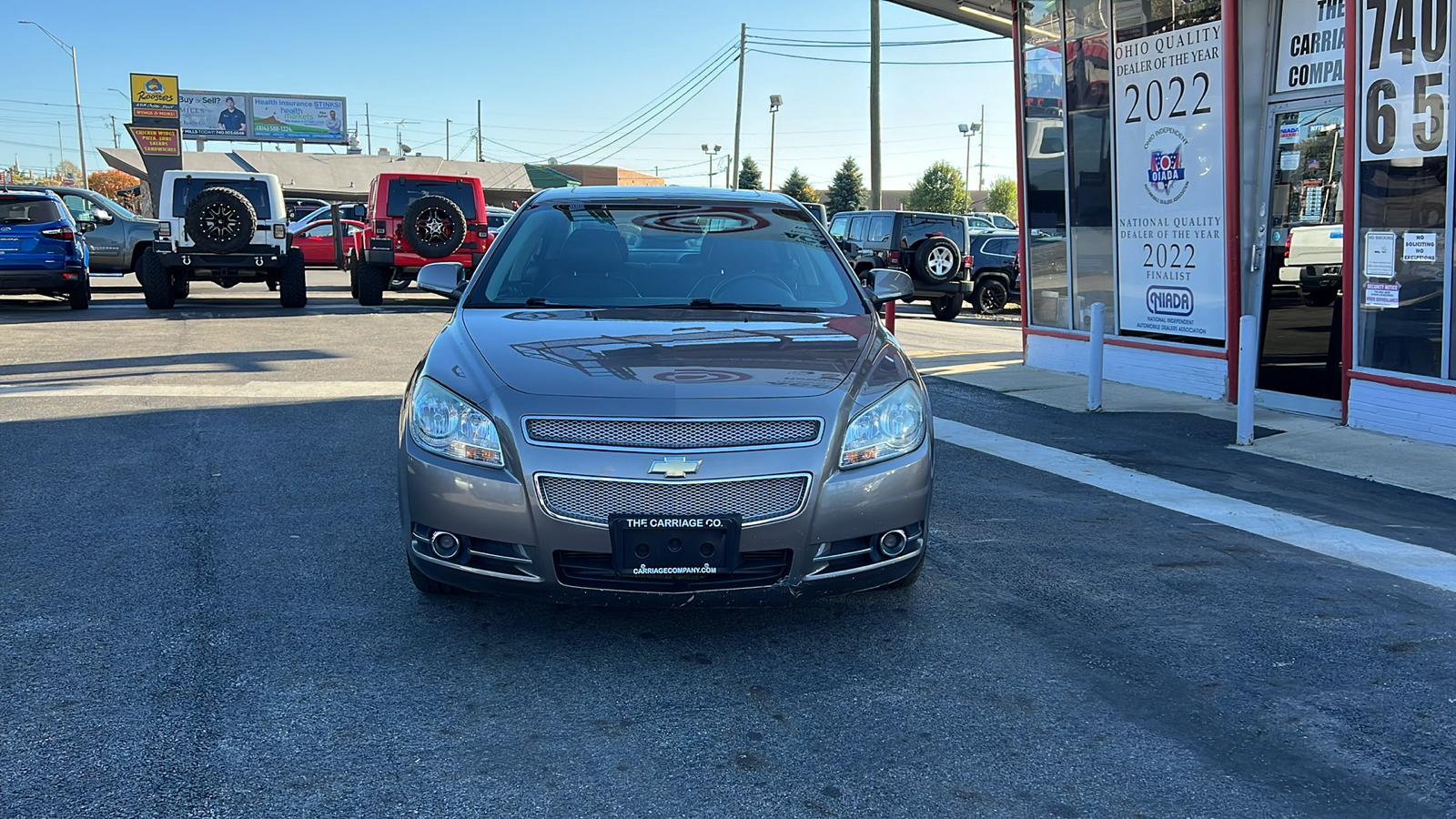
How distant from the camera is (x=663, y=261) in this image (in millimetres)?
5238

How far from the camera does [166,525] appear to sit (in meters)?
5.56

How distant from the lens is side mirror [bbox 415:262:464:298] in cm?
552

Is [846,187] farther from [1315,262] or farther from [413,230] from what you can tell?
[1315,262]

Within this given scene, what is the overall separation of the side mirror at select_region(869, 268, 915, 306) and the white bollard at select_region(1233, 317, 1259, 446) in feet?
11.6

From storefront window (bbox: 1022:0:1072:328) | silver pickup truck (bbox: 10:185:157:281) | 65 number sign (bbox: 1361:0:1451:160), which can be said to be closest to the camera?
65 number sign (bbox: 1361:0:1451:160)

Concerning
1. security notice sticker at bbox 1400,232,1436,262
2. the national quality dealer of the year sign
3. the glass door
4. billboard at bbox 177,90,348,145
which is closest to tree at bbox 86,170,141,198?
billboard at bbox 177,90,348,145

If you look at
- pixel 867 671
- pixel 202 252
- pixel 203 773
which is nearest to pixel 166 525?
pixel 203 773

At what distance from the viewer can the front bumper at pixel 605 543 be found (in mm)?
3660

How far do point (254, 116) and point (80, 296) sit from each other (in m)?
62.8

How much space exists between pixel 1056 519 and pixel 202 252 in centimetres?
1475

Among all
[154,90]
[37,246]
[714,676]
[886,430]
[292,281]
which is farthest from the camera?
[154,90]

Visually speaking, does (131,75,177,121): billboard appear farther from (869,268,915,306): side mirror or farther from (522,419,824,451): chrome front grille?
(522,419,824,451): chrome front grille

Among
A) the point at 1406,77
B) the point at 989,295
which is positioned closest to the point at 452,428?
the point at 1406,77

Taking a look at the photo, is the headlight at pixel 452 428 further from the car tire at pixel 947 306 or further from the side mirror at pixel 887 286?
the car tire at pixel 947 306
